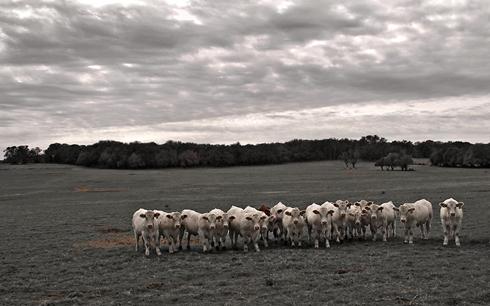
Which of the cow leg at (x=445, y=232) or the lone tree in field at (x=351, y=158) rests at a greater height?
the lone tree in field at (x=351, y=158)

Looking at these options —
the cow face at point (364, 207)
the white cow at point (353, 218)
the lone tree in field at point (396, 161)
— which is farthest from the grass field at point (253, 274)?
the lone tree in field at point (396, 161)

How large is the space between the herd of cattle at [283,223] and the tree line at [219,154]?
112 metres

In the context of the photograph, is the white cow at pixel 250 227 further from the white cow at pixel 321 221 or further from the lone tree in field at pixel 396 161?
the lone tree in field at pixel 396 161

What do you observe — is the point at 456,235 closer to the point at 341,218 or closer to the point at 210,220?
the point at 341,218

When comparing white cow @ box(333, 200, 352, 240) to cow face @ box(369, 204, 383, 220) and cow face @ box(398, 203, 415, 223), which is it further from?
cow face @ box(398, 203, 415, 223)

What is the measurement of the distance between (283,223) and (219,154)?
12651 centimetres

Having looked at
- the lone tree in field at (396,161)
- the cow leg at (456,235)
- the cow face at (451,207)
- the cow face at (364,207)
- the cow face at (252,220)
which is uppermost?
the lone tree in field at (396,161)

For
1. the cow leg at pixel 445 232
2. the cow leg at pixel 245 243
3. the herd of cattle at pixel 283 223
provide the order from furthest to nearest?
1. the herd of cattle at pixel 283 223
2. the cow leg at pixel 245 243
3. the cow leg at pixel 445 232

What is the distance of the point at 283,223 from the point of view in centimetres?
2184

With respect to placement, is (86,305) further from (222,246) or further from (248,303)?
(222,246)

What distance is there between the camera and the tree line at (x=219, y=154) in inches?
5295

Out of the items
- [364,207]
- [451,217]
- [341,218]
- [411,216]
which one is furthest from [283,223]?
[451,217]

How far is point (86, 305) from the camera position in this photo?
13.0 m

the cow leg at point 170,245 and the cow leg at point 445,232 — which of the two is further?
the cow leg at point 170,245
